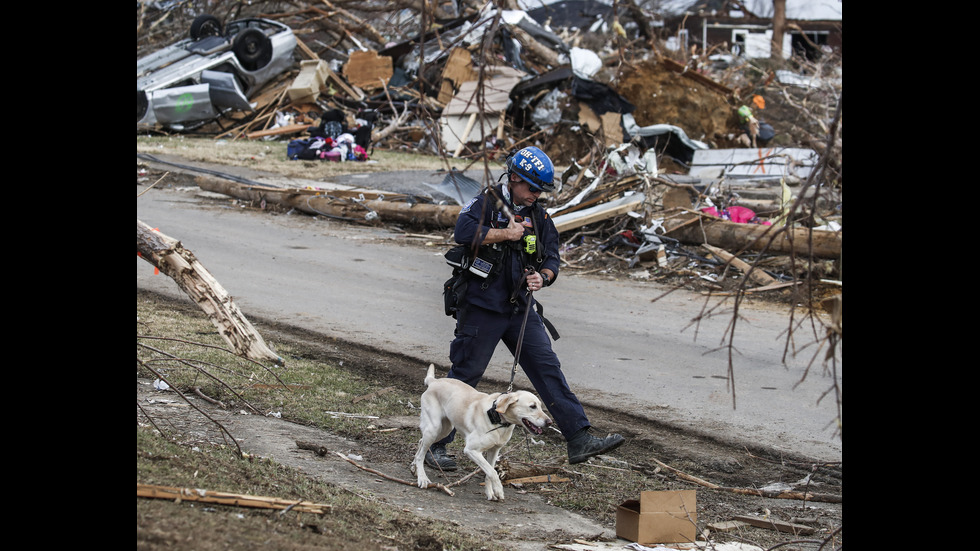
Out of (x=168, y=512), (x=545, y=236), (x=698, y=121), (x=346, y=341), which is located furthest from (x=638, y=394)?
(x=698, y=121)

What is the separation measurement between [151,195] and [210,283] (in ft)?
37.9

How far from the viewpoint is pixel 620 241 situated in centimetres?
1381

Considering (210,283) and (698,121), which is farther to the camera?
(698,121)

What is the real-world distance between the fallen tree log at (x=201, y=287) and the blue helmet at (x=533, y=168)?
295 cm

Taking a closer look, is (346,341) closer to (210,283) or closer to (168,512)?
(210,283)

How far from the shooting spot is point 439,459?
18.0ft

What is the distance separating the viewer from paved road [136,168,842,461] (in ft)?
22.9

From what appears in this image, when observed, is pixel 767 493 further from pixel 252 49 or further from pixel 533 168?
pixel 252 49

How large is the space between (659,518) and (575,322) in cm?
562

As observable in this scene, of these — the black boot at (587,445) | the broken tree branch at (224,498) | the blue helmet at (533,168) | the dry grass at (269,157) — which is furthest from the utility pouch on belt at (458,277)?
the dry grass at (269,157)

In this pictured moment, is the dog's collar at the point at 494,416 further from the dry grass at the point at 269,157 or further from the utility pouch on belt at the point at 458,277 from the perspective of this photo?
the dry grass at the point at 269,157

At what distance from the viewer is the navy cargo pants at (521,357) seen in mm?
5469

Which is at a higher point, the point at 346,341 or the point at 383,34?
the point at 383,34
